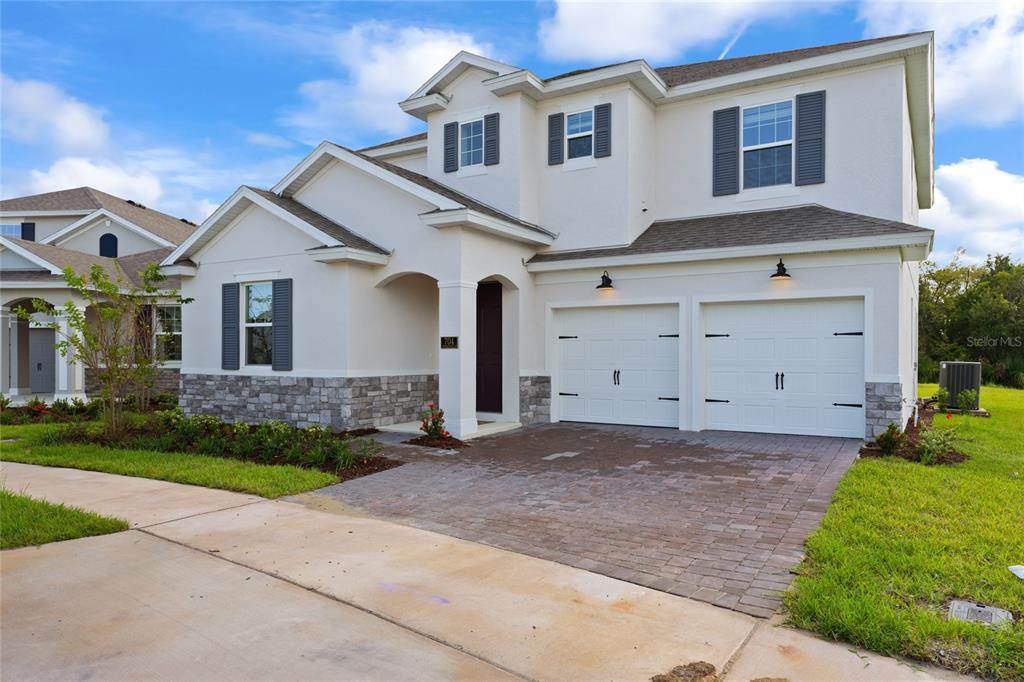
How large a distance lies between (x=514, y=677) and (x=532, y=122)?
11758 millimetres

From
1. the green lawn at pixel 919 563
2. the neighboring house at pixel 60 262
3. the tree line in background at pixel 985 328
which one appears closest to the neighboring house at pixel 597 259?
the green lawn at pixel 919 563

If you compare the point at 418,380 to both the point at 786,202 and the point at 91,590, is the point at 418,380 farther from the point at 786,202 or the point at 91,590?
the point at 91,590

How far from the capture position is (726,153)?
12.2 m

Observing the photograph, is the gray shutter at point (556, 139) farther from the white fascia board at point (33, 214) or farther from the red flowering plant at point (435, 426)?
the white fascia board at point (33, 214)

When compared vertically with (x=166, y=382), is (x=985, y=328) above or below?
above

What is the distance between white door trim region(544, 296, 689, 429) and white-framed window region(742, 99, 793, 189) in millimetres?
2851

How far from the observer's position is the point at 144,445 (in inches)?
391

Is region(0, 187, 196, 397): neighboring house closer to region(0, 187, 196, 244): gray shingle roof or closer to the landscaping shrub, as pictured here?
region(0, 187, 196, 244): gray shingle roof

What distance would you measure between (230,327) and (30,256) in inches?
329

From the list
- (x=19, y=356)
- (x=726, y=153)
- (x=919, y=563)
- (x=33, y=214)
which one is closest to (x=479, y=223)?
(x=726, y=153)

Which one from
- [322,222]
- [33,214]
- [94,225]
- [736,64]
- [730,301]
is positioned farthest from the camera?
[33,214]

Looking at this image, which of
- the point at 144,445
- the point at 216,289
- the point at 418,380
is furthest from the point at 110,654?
the point at 216,289

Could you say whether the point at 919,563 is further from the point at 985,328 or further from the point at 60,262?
the point at 985,328

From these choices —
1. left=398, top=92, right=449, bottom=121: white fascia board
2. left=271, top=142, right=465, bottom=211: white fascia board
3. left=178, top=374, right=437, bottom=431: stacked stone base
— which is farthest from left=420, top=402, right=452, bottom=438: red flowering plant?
left=398, top=92, right=449, bottom=121: white fascia board
